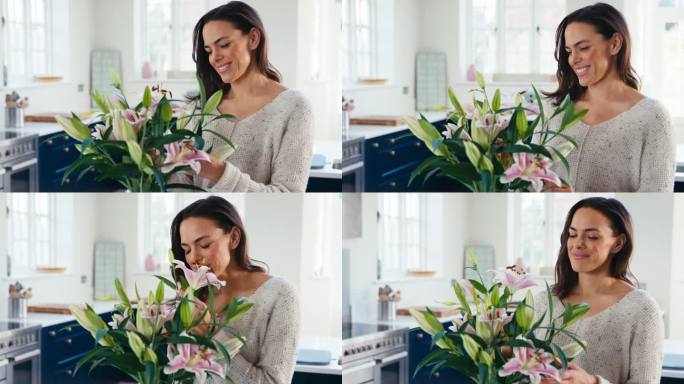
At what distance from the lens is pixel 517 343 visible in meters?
2.82

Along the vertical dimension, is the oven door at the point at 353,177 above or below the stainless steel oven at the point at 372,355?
above

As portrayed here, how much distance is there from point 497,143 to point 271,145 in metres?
0.66

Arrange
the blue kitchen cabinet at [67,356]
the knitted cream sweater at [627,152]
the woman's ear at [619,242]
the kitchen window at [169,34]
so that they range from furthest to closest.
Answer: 1. the blue kitchen cabinet at [67,356]
2. the kitchen window at [169,34]
3. the woman's ear at [619,242]
4. the knitted cream sweater at [627,152]

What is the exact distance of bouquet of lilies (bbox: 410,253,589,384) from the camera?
111 inches

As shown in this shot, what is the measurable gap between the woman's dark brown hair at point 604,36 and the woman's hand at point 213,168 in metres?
0.98

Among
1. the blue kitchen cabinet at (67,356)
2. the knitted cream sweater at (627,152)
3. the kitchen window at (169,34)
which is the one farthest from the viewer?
the blue kitchen cabinet at (67,356)

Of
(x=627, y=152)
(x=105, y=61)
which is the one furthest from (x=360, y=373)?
(x=105, y=61)

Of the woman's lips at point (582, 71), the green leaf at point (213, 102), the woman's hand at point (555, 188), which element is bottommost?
the woman's hand at point (555, 188)

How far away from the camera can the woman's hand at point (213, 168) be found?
2.91 meters

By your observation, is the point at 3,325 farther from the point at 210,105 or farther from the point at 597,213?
the point at 597,213

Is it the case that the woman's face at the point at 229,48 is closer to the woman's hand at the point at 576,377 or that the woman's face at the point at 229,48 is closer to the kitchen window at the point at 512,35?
the kitchen window at the point at 512,35

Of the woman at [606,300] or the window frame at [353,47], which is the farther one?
the window frame at [353,47]

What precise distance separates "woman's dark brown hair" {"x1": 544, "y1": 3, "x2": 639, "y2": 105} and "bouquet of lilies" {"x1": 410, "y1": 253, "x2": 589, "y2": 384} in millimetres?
541

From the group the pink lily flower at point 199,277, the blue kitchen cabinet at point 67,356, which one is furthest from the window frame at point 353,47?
the blue kitchen cabinet at point 67,356
